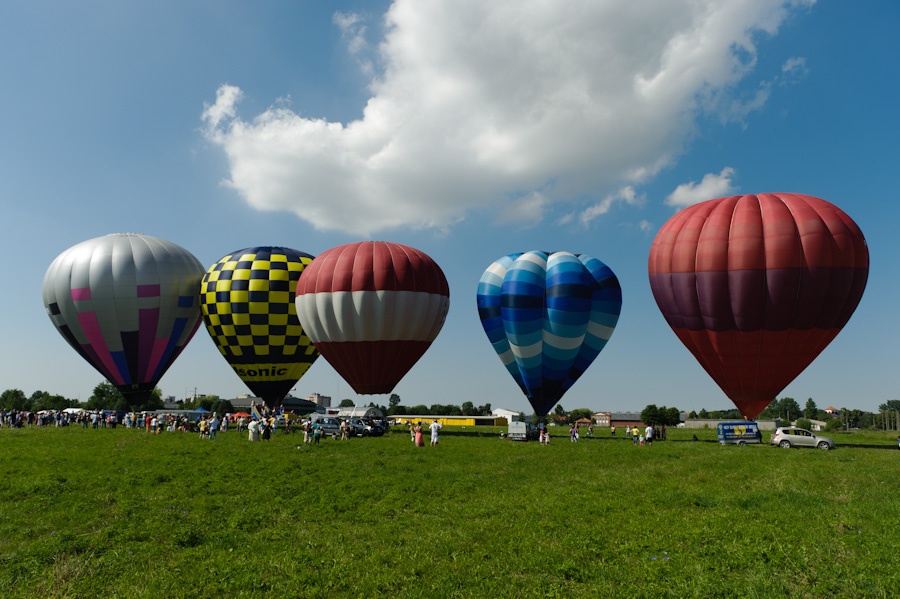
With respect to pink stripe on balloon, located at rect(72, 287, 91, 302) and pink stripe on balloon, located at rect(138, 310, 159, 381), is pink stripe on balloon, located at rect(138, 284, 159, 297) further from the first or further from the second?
pink stripe on balloon, located at rect(72, 287, 91, 302)

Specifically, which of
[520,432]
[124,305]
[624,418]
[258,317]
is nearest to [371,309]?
[258,317]

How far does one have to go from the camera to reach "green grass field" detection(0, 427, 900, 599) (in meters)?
10.6

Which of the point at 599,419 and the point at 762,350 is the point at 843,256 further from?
the point at 599,419

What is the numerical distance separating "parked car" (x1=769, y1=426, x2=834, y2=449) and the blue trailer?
5.80 feet

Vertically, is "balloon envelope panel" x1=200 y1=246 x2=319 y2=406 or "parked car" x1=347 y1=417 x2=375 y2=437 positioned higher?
"balloon envelope panel" x1=200 y1=246 x2=319 y2=406

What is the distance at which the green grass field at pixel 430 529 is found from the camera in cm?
1055

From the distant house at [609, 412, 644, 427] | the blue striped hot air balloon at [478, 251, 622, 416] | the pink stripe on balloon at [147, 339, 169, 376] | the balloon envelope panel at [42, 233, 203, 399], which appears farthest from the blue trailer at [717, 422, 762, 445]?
the distant house at [609, 412, 644, 427]

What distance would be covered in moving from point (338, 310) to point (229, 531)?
3123cm

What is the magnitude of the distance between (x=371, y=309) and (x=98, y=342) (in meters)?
27.3

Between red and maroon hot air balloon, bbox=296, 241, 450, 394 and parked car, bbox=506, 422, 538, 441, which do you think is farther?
red and maroon hot air balloon, bbox=296, 241, 450, 394

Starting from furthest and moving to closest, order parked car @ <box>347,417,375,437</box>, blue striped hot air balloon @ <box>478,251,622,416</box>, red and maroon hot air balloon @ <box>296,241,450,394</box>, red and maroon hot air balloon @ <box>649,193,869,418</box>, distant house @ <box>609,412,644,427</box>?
distant house @ <box>609,412,644,427</box> < red and maroon hot air balloon @ <box>296,241,450,394</box> < blue striped hot air balloon @ <box>478,251,622,416</box> < parked car @ <box>347,417,375,437</box> < red and maroon hot air balloon @ <box>649,193,869,418</box>

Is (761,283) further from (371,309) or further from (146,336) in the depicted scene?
(146,336)

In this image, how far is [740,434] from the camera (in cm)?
4241

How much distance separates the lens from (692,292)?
1423 inches
